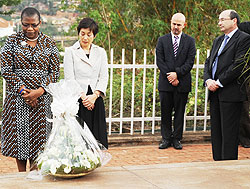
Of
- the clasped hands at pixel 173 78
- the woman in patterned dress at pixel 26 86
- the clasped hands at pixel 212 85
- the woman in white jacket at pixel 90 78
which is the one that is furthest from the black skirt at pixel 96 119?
the clasped hands at pixel 173 78

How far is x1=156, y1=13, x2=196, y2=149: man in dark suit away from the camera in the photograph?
719cm

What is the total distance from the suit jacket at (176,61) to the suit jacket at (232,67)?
1271 mm

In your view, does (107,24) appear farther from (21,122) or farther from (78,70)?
(21,122)

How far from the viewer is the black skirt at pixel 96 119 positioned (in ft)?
18.2

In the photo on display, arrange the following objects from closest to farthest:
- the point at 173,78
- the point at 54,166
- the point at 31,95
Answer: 1. the point at 54,166
2. the point at 31,95
3. the point at 173,78

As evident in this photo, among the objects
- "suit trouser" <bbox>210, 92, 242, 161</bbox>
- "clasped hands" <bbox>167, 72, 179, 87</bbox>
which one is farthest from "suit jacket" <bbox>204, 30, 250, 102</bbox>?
"clasped hands" <bbox>167, 72, 179, 87</bbox>

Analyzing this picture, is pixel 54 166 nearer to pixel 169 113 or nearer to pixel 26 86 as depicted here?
pixel 26 86

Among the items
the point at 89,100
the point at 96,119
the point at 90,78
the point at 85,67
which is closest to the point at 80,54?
the point at 85,67

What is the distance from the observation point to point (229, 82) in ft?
19.3

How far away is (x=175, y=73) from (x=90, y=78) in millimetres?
1905

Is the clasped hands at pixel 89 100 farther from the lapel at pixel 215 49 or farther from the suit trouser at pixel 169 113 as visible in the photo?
the suit trouser at pixel 169 113

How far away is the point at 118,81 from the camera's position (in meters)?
9.91

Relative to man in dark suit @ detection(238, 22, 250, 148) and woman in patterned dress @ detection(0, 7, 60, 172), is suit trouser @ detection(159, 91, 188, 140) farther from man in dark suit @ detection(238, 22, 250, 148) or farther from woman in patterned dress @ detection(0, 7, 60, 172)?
woman in patterned dress @ detection(0, 7, 60, 172)

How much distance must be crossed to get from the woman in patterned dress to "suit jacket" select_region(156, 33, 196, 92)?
2.71 m
